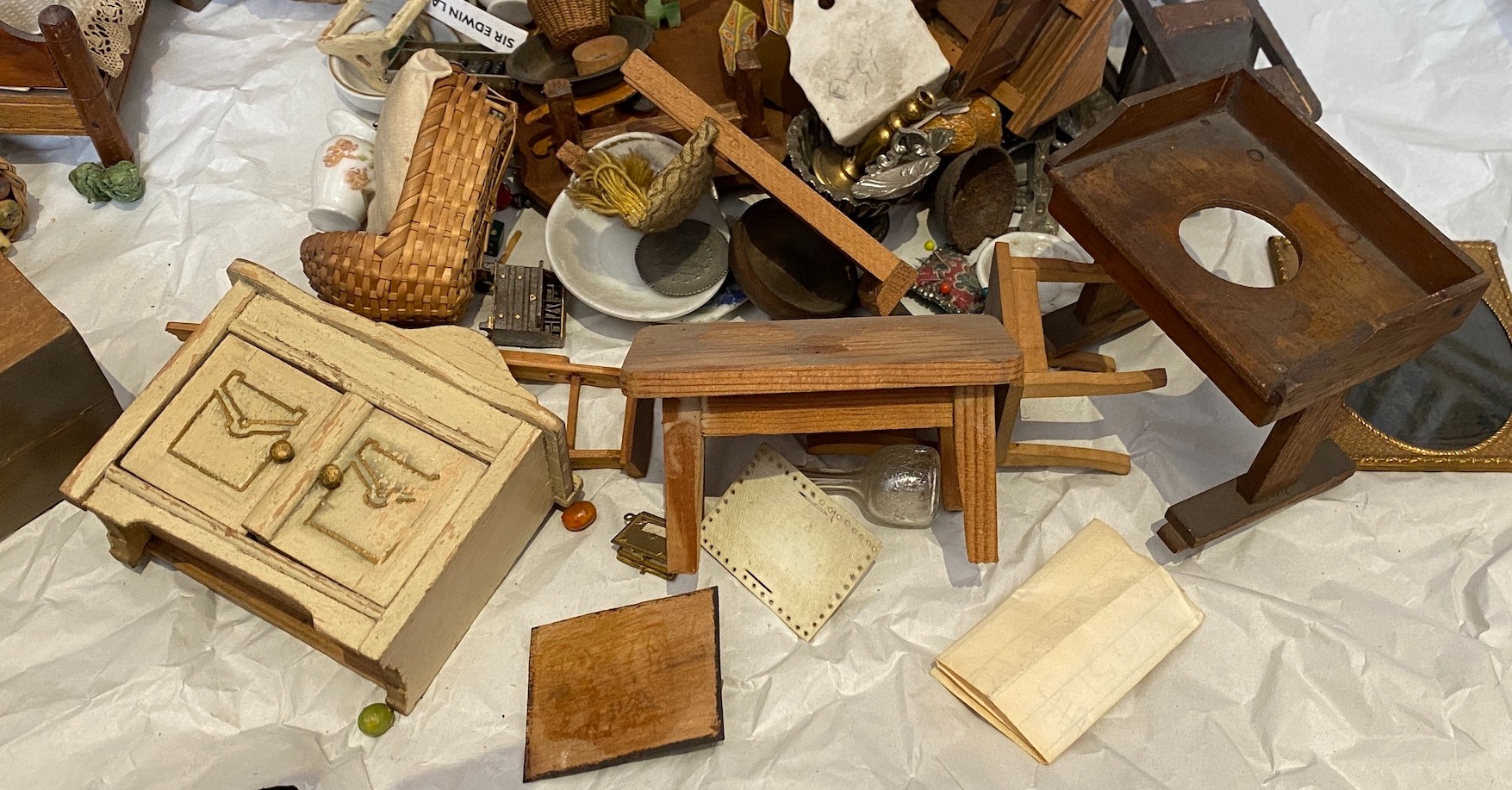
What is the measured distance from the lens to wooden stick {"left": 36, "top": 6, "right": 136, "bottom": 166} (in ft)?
6.75

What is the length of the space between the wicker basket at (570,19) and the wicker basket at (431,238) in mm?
342

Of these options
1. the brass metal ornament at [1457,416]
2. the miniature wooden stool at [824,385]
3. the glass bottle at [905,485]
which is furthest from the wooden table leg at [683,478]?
the brass metal ornament at [1457,416]

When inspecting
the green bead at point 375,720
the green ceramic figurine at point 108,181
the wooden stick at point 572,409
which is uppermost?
the green ceramic figurine at point 108,181

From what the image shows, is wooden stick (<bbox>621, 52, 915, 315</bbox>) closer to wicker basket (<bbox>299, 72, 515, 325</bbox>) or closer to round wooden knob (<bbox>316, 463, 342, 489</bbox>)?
wicker basket (<bbox>299, 72, 515, 325</bbox>)

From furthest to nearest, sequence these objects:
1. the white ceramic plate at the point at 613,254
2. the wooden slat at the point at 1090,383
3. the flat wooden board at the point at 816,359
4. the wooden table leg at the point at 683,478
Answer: the white ceramic plate at the point at 613,254
the wooden slat at the point at 1090,383
the wooden table leg at the point at 683,478
the flat wooden board at the point at 816,359

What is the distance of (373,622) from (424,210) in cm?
85

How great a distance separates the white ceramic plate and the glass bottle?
21.4 inches

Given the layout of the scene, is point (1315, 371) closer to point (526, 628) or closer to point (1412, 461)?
point (1412, 461)

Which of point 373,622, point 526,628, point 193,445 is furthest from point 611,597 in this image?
point 193,445

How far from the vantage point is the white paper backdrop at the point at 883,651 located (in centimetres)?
171

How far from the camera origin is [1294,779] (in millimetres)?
1696

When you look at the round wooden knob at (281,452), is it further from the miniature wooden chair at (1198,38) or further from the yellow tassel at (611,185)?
the miniature wooden chair at (1198,38)

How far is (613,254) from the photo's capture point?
2.23 meters

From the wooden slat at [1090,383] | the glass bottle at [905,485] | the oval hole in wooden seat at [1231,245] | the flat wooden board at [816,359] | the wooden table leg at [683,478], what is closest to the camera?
the flat wooden board at [816,359]
